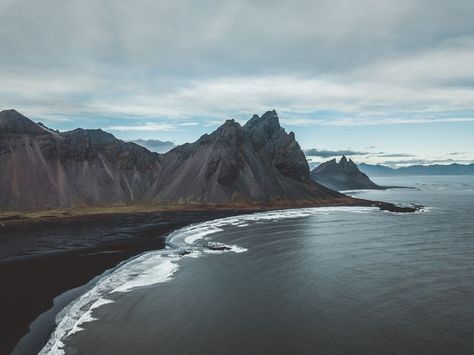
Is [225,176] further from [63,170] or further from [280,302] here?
[280,302]

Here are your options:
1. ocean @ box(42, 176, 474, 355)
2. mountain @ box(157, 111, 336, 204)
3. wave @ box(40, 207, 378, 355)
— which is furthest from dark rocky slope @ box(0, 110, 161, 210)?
ocean @ box(42, 176, 474, 355)

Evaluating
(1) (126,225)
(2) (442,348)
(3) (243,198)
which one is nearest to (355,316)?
(2) (442,348)

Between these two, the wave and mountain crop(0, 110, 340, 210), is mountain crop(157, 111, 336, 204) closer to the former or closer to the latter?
mountain crop(0, 110, 340, 210)

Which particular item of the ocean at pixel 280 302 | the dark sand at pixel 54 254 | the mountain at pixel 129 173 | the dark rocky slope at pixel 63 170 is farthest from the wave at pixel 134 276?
the dark rocky slope at pixel 63 170

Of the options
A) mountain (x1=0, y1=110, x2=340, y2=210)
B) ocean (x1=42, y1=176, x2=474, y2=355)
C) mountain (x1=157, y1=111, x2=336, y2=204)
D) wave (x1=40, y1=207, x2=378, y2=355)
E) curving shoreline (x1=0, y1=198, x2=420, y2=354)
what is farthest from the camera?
mountain (x1=157, y1=111, x2=336, y2=204)

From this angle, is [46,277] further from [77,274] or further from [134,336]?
[134,336]

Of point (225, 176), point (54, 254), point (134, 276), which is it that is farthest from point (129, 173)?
point (134, 276)
